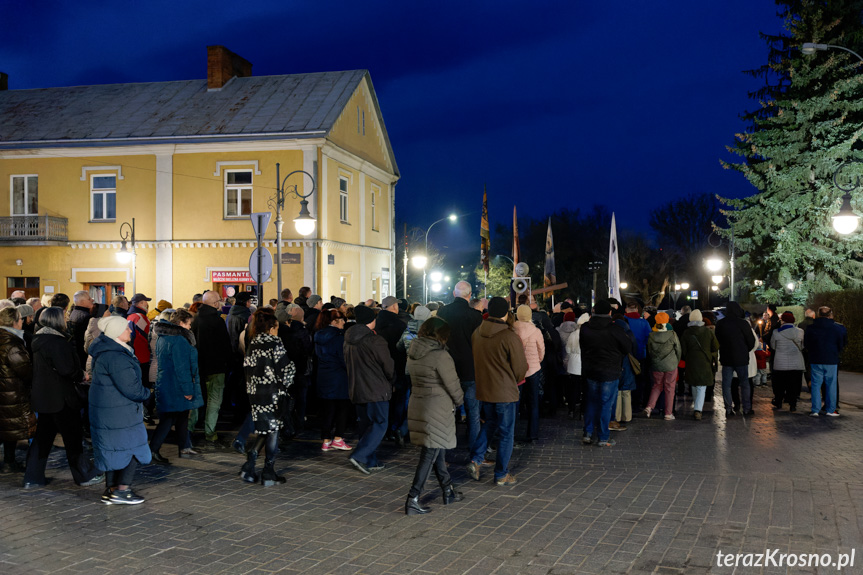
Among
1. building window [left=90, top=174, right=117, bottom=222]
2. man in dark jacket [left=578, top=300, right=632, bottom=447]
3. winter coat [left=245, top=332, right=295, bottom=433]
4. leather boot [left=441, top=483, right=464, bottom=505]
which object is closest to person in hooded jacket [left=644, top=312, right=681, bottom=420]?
man in dark jacket [left=578, top=300, right=632, bottom=447]

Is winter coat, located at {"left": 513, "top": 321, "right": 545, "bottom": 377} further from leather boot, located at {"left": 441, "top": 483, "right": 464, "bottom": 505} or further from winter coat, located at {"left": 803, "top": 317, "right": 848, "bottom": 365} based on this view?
winter coat, located at {"left": 803, "top": 317, "right": 848, "bottom": 365}

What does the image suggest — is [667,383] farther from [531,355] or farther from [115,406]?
[115,406]

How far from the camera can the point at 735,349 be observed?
1279 cm

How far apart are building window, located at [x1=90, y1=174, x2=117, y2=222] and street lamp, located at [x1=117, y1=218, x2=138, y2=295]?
861mm

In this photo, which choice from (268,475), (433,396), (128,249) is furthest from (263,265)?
(128,249)

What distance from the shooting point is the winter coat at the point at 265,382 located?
7.80 metres

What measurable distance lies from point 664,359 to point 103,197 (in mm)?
23551

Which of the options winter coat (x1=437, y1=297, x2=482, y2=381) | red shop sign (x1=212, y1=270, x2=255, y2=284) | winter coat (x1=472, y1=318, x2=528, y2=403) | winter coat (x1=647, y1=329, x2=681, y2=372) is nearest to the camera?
winter coat (x1=472, y1=318, x2=528, y2=403)

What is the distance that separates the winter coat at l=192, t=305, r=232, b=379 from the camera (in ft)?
33.7

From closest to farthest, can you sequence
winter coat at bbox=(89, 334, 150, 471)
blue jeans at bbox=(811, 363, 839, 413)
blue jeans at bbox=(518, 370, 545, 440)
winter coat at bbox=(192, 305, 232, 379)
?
winter coat at bbox=(89, 334, 150, 471)
winter coat at bbox=(192, 305, 232, 379)
blue jeans at bbox=(518, 370, 545, 440)
blue jeans at bbox=(811, 363, 839, 413)

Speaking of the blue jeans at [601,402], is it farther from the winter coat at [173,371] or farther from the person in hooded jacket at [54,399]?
the person in hooded jacket at [54,399]

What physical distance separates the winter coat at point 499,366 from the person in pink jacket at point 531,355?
159cm

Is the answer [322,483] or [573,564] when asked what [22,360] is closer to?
[322,483]

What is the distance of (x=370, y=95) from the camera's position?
33875 millimetres
